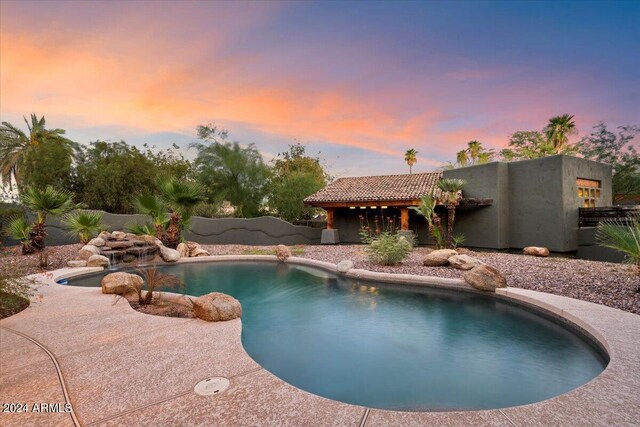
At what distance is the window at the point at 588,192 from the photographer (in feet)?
43.8

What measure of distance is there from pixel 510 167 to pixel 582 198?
3.15 meters

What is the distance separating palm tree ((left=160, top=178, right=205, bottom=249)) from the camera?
12977 millimetres

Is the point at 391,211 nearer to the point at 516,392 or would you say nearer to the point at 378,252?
the point at 378,252

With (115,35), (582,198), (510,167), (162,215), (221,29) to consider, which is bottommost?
(162,215)

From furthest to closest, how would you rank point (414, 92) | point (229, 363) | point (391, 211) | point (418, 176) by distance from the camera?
point (418, 176)
point (391, 211)
point (414, 92)
point (229, 363)

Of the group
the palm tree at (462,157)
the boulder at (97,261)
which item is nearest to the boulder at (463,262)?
the boulder at (97,261)

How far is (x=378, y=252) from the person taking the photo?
10000 mm

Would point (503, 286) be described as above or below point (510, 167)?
below

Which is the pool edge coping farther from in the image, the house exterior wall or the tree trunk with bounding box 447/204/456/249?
the house exterior wall

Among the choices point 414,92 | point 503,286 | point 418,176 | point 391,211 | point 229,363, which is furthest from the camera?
point 418,176

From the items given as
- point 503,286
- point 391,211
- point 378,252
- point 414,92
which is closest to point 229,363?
point 503,286

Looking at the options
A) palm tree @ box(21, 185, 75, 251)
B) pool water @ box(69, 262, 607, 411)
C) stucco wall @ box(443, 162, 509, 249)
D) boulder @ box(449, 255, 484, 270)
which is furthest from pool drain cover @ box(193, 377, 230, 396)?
stucco wall @ box(443, 162, 509, 249)

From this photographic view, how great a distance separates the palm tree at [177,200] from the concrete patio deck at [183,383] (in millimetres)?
8784

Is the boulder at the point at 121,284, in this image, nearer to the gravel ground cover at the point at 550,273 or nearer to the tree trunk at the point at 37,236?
the gravel ground cover at the point at 550,273
